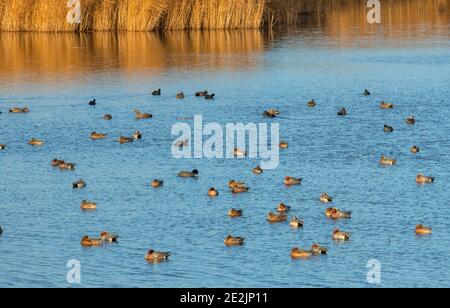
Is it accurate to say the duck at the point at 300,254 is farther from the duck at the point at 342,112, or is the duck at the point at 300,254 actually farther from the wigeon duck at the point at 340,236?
the duck at the point at 342,112

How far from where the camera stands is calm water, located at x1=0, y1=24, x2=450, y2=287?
974 inches

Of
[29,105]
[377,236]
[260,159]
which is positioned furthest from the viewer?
[29,105]

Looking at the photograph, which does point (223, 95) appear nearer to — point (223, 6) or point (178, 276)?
point (223, 6)

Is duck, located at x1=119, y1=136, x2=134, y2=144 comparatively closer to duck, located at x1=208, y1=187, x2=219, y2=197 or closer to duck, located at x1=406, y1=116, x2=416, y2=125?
duck, located at x1=208, y1=187, x2=219, y2=197

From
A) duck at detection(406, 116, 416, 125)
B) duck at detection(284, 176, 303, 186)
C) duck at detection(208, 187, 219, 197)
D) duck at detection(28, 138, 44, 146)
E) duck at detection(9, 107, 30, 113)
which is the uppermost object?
duck at detection(9, 107, 30, 113)

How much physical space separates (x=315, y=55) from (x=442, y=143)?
21.0 metres

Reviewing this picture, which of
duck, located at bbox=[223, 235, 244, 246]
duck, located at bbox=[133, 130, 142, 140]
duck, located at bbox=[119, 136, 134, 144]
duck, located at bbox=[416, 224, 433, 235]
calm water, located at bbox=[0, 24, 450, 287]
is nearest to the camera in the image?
calm water, located at bbox=[0, 24, 450, 287]

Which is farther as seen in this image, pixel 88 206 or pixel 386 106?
pixel 386 106

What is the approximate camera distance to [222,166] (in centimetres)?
3369

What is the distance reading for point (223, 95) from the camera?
46250 mm

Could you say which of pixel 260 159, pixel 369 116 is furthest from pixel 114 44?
pixel 260 159

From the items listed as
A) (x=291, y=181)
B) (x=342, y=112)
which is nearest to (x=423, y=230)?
(x=291, y=181)

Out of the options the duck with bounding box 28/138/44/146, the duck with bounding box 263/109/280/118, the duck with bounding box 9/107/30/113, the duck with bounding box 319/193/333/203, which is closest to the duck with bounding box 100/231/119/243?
the duck with bounding box 319/193/333/203

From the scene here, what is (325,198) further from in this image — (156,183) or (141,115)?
(141,115)
